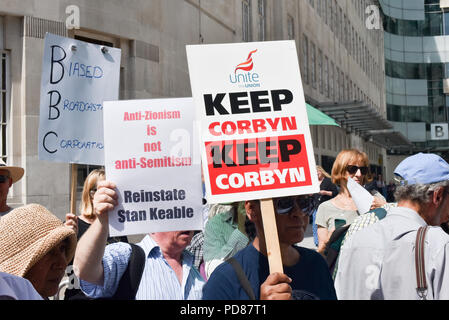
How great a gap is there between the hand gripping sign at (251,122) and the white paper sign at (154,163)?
5.9 inches

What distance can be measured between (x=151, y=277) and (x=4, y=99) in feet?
26.4

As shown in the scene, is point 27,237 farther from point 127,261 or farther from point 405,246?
point 405,246

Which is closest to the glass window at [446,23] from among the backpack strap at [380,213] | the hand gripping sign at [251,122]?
the backpack strap at [380,213]

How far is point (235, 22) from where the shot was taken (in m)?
17.0

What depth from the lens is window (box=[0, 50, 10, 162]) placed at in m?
10.0

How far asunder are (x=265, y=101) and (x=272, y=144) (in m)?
0.22

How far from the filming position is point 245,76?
2.94 meters

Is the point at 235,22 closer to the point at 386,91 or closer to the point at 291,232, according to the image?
the point at 291,232

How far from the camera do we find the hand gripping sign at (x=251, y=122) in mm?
2805

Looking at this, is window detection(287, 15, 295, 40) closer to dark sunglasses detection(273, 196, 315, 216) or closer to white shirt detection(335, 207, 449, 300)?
white shirt detection(335, 207, 449, 300)

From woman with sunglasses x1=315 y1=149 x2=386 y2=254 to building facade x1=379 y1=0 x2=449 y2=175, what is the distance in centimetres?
Result: 5635

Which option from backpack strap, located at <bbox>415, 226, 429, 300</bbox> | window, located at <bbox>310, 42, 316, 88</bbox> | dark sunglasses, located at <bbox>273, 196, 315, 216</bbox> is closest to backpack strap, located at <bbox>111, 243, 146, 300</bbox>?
dark sunglasses, located at <bbox>273, 196, 315, 216</bbox>

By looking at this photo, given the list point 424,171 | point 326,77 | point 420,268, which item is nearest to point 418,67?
point 326,77

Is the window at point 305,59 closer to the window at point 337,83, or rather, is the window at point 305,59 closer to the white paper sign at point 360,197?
the window at point 337,83
